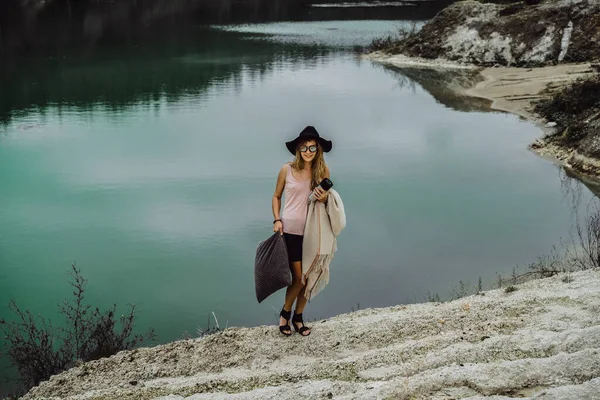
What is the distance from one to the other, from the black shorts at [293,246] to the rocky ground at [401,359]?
0.89 meters

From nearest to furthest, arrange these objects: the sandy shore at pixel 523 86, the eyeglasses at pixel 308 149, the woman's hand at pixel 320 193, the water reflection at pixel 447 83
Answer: the woman's hand at pixel 320 193 → the eyeglasses at pixel 308 149 → the sandy shore at pixel 523 86 → the water reflection at pixel 447 83

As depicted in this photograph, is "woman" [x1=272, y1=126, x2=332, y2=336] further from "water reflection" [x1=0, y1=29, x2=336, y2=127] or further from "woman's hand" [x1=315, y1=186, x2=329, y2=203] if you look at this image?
"water reflection" [x1=0, y1=29, x2=336, y2=127]

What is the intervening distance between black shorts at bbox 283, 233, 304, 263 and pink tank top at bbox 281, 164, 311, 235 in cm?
7

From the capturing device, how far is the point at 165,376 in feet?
21.4

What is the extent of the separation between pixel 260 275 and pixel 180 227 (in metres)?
7.90

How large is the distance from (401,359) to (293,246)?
1.33 m

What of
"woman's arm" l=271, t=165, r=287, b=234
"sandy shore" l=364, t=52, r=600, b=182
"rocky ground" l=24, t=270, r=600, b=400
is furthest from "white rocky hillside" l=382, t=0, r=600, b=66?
"woman's arm" l=271, t=165, r=287, b=234

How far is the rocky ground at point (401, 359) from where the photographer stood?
16.1ft

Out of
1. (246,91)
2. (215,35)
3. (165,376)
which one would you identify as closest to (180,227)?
(165,376)

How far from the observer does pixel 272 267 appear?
626cm

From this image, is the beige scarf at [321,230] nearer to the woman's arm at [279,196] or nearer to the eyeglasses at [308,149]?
the woman's arm at [279,196]

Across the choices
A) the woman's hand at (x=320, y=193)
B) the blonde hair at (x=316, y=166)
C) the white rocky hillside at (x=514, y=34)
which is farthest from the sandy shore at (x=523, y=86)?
the woman's hand at (x=320, y=193)

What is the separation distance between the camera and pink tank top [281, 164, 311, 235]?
244 inches

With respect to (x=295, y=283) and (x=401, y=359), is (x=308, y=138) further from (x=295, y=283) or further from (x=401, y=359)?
(x=401, y=359)
